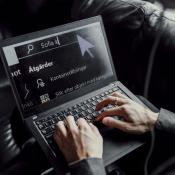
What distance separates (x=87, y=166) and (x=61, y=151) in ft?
0.31

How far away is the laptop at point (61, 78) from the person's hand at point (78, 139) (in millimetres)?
29

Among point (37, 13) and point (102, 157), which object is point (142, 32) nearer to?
point (102, 157)

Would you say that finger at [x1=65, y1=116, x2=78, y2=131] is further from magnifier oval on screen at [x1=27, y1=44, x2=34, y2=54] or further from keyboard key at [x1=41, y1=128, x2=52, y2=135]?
magnifier oval on screen at [x1=27, y1=44, x2=34, y2=54]

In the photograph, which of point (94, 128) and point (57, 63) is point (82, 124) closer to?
point (94, 128)

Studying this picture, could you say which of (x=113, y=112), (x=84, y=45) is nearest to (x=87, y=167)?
(x=113, y=112)

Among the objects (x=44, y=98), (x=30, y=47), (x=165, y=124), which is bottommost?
(x=165, y=124)

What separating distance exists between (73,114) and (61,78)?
0.13 metres

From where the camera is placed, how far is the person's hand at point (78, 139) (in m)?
0.73

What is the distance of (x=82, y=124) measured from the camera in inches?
31.3

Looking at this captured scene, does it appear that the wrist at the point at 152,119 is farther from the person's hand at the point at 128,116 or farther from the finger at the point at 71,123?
the finger at the point at 71,123

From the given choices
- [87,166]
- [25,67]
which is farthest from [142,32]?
[87,166]

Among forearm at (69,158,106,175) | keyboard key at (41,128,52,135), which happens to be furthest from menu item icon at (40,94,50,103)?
forearm at (69,158,106,175)

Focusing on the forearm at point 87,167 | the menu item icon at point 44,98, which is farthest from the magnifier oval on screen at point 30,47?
the forearm at point 87,167

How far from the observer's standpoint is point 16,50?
2.80 ft
